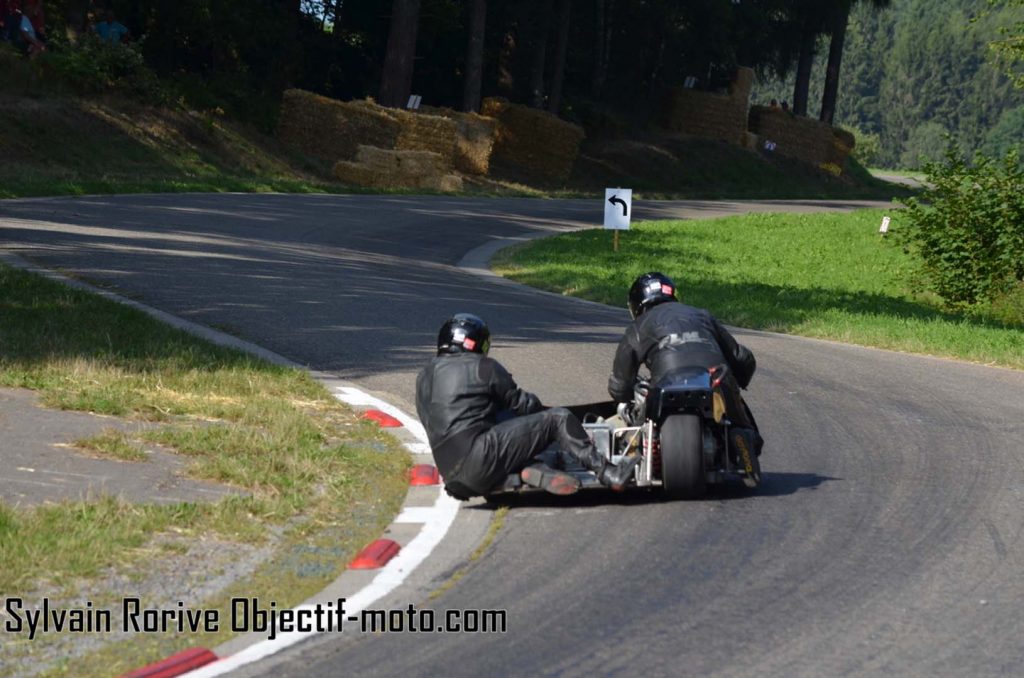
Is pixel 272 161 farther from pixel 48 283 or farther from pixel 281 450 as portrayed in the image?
pixel 281 450

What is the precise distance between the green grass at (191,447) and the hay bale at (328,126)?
2542 centimetres

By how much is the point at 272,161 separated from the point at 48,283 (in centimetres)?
2186

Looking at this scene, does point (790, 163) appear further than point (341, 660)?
Yes

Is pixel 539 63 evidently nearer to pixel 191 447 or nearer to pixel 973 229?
pixel 973 229

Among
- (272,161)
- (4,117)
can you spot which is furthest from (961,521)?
(272,161)

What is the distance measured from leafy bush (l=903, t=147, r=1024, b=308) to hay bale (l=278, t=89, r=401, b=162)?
743 inches

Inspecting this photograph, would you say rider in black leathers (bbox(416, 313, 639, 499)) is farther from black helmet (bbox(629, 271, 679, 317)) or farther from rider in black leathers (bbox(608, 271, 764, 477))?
black helmet (bbox(629, 271, 679, 317))

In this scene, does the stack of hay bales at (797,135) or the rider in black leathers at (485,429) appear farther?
the stack of hay bales at (797,135)

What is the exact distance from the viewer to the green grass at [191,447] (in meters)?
6.83

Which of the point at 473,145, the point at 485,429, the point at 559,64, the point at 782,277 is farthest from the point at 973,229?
the point at 559,64

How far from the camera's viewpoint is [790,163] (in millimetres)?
60875

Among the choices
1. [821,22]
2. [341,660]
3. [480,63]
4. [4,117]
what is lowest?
[341,660]

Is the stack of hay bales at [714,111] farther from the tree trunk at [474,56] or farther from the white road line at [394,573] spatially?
the white road line at [394,573]

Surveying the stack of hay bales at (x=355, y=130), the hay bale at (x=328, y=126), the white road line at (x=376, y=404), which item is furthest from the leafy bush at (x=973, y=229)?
the hay bale at (x=328, y=126)
